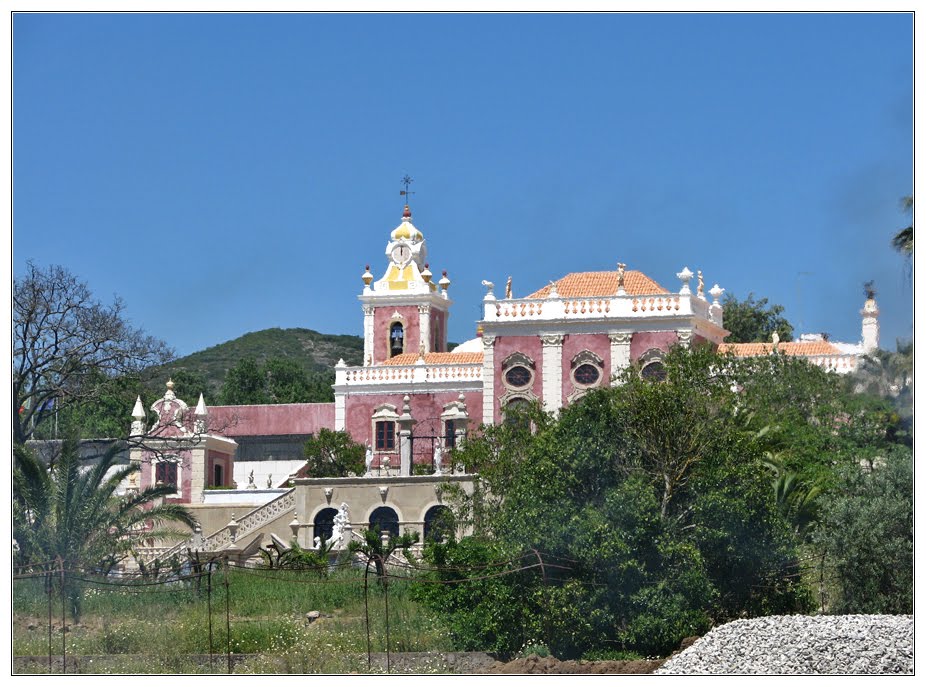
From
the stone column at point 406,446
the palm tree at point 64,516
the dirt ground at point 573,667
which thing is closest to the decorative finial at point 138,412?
the stone column at point 406,446

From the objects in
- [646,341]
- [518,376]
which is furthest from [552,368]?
[646,341]

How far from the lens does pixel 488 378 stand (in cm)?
5341

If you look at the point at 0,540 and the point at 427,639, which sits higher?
the point at 0,540

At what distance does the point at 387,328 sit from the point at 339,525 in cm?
2330

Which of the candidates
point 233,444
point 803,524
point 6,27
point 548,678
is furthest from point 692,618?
point 233,444

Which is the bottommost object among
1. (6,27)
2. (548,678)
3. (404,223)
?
(548,678)

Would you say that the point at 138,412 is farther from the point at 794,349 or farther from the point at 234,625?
the point at 234,625

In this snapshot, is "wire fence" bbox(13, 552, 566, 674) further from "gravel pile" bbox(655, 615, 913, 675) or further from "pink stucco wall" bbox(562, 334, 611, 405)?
"pink stucco wall" bbox(562, 334, 611, 405)

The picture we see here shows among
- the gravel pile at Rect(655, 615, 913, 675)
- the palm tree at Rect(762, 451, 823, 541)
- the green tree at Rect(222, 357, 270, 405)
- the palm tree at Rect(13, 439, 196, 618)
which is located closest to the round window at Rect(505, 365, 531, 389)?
the palm tree at Rect(762, 451, 823, 541)

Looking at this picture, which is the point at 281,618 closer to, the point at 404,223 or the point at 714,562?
the point at 714,562

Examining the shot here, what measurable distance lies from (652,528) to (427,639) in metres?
4.24

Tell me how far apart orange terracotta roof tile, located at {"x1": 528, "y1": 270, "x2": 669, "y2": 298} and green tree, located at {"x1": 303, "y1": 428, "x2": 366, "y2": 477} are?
315 inches

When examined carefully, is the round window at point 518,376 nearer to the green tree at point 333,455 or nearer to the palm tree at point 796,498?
the green tree at point 333,455

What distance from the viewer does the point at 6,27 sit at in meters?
24.9
